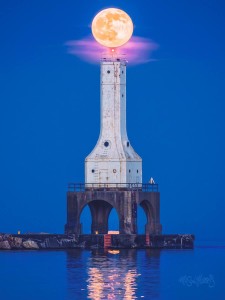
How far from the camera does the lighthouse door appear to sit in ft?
346

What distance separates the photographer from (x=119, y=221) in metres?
105

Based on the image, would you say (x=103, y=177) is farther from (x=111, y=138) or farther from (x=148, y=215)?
(x=148, y=215)

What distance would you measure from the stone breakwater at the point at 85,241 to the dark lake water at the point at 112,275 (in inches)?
→ 16.5

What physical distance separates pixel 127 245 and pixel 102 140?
667 cm

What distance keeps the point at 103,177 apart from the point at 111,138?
2.41 metres

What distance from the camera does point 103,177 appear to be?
347 ft

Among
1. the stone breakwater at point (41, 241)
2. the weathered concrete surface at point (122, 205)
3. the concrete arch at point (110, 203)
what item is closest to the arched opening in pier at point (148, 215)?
the weathered concrete surface at point (122, 205)

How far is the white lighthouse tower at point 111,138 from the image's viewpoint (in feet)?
346

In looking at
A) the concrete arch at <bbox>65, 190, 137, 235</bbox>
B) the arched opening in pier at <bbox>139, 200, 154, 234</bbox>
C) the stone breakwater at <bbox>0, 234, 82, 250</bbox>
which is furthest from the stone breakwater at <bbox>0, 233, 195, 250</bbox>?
the arched opening in pier at <bbox>139, 200, 154, 234</bbox>

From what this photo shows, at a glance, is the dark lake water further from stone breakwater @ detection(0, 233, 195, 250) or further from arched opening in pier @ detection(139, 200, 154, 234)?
arched opening in pier @ detection(139, 200, 154, 234)

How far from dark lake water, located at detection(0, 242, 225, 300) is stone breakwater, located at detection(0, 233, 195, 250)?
1.38ft

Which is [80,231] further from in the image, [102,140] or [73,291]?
[73,291]

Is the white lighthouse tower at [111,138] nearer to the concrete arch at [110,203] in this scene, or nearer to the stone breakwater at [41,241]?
the concrete arch at [110,203]

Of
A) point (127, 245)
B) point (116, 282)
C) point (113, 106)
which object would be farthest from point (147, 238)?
point (116, 282)
